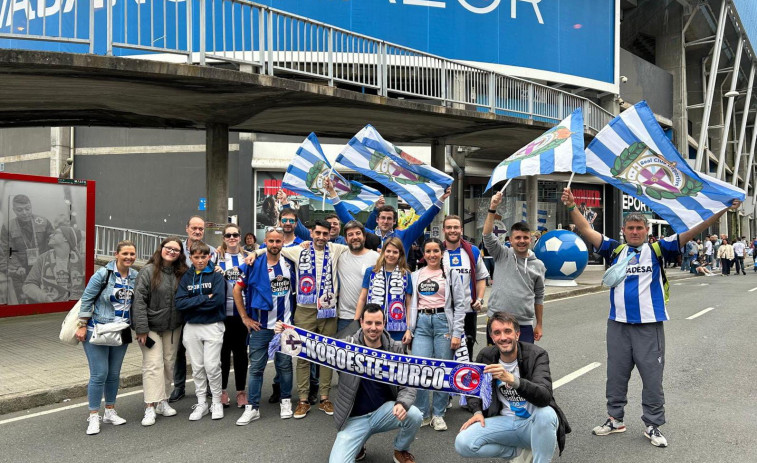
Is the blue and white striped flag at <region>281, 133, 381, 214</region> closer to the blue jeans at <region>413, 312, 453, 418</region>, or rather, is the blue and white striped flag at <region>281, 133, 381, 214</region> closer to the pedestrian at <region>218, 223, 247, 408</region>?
the pedestrian at <region>218, 223, 247, 408</region>

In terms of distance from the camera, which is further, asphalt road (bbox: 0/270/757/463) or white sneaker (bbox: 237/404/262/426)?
white sneaker (bbox: 237/404/262/426)

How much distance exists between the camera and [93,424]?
5281 mm

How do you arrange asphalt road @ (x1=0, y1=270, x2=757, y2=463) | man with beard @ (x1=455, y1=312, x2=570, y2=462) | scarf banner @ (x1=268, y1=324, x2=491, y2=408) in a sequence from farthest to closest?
asphalt road @ (x1=0, y1=270, x2=757, y2=463), scarf banner @ (x1=268, y1=324, x2=491, y2=408), man with beard @ (x1=455, y1=312, x2=570, y2=462)

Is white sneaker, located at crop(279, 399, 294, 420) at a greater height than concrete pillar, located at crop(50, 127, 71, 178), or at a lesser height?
lesser

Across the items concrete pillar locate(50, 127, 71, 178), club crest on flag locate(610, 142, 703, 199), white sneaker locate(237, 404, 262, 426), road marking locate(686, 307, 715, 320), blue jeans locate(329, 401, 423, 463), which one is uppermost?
concrete pillar locate(50, 127, 71, 178)

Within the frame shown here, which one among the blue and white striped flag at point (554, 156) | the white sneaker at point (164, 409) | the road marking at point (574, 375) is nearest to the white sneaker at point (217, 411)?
the white sneaker at point (164, 409)

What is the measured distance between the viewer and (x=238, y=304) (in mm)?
5711

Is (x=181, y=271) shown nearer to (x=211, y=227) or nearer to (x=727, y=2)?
(x=211, y=227)

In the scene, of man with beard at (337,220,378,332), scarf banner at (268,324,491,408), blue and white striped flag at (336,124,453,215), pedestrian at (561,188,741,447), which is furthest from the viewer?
blue and white striped flag at (336,124,453,215)

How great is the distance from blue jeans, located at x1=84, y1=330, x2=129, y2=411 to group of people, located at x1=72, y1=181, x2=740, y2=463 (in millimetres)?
11

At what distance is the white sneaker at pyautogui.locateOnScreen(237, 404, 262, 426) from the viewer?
17.9 feet

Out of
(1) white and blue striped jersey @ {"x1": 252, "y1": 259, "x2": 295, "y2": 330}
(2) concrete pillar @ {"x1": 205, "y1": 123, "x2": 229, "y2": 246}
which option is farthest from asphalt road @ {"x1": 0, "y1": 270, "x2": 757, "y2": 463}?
(2) concrete pillar @ {"x1": 205, "y1": 123, "x2": 229, "y2": 246}

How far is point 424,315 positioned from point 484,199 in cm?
1991

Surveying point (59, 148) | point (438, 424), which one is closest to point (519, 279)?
point (438, 424)
